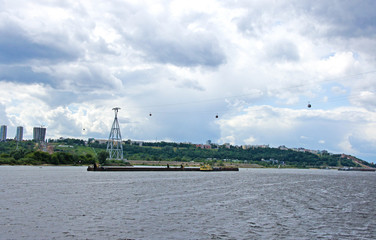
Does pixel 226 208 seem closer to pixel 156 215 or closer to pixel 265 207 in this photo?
pixel 265 207

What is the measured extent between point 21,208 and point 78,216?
9.36 meters

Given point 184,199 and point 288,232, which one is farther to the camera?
point 184,199

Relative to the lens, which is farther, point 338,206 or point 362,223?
point 338,206

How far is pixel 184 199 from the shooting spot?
57906mm

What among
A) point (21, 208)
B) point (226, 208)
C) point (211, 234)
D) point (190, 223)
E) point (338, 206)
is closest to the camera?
point (211, 234)

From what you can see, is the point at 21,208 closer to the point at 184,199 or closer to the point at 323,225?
the point at 184,199

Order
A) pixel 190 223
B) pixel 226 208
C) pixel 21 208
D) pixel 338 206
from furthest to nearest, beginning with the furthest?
pixel 338 206, pixel 226 208, pixel 21 208, pixel 190 223

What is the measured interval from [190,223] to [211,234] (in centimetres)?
521

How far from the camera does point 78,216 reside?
1592 inches

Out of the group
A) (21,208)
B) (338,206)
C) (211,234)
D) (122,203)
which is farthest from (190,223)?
(338,206)

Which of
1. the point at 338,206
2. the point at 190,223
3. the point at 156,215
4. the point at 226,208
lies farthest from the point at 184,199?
the point at 338,206

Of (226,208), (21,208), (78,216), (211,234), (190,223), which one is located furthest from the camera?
(226,208)

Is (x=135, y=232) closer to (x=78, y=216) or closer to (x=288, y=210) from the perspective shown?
(x=78, y=216)

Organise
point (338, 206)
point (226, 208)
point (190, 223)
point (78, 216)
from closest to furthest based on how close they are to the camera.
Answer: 1. point (190, 223)
2. point (78, 216)
3. point (226, 208)
4. point (338, 206)
